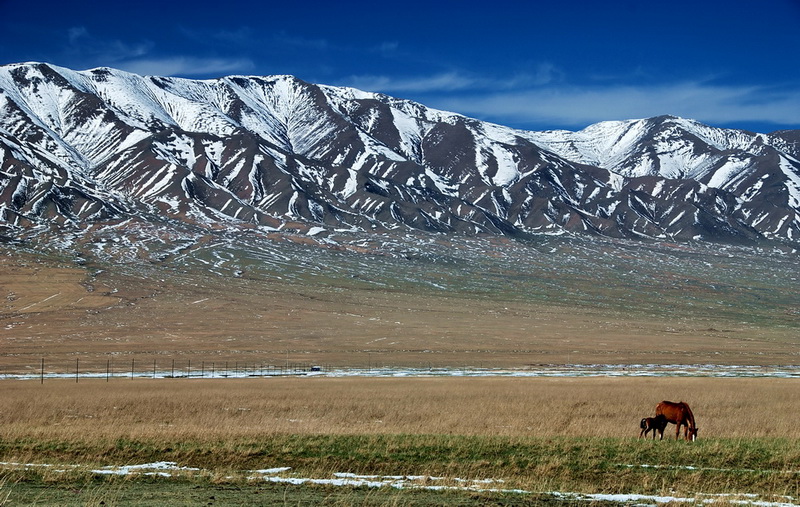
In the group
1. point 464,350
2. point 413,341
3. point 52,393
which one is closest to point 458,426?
point 52,393

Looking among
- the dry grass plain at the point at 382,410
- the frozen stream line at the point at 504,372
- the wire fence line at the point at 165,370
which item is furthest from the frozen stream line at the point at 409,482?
the frozen stream line at the point at 504,372

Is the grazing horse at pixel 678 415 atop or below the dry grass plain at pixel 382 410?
atop

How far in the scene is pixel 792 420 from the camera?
96.1 feet

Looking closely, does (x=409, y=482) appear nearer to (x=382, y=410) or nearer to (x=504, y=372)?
(x=382, y=410)

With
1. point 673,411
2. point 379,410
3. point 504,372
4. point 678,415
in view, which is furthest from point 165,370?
point 678,415

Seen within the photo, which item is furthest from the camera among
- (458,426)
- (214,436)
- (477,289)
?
(477,289)

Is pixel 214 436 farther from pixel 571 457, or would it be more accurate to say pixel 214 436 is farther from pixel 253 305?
pixel 253 305

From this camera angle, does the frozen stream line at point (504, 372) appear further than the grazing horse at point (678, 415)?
Yes

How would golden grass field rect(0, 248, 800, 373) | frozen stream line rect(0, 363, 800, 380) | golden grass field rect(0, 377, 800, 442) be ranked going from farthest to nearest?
golden grass field rect(0, 248, 800, 373), frozen stream line rect(0, 363, 800, 380), golden grass field rect(0, 377, 800, 442)

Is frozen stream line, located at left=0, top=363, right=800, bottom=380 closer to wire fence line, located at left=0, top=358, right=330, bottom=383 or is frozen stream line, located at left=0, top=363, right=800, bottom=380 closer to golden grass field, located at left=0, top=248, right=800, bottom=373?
wire fence line, located at left=0, top=358, right=330, bottom=383

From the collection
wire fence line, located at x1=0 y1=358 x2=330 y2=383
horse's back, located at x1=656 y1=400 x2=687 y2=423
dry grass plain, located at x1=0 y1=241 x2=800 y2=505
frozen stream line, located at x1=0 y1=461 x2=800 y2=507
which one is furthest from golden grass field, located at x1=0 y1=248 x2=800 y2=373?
frozen stream line, located at x1=0 y1=461 x2=800 y2=507

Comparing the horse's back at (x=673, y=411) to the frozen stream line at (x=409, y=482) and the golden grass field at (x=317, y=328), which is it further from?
the golden grass field at (x=317, y=328)

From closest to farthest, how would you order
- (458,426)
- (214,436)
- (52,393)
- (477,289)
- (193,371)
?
(214,436) → (458,426) → (52,393) → (193,371) → (477,289)

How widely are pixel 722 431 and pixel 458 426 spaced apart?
26.3ft
